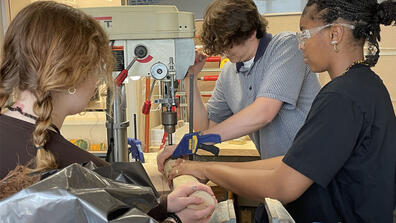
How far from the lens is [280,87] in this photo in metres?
1.70

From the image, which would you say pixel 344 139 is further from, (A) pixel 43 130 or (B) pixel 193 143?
(A) pixel 43 130

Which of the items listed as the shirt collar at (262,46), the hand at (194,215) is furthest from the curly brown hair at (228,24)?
the hand at (194,215)

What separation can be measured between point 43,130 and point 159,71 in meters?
0.57

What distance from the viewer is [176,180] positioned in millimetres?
1291

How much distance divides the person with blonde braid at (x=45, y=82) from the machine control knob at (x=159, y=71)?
1.32 ft

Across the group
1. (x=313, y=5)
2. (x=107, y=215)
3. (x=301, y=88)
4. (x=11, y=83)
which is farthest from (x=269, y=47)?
(x=107, y=215)

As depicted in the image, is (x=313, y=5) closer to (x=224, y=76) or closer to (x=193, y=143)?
(x=193, y=143)

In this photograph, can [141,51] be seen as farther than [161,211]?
Yes

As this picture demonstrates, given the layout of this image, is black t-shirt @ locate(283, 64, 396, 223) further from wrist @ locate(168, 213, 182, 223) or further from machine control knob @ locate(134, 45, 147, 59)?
machine control knob @ locate(134, 45, 147, 59)

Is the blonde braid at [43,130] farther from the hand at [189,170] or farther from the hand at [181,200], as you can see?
the hand at [189,170]

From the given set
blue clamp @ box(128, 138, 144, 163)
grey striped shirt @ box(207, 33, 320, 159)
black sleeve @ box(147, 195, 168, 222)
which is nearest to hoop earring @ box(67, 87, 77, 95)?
black sleeve @ box(147, 195, 168, 222)

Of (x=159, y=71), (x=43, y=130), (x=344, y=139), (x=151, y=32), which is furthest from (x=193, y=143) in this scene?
(x=43, y=130)

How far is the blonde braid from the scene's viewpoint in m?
0.85

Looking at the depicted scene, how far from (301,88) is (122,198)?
4.28ft
